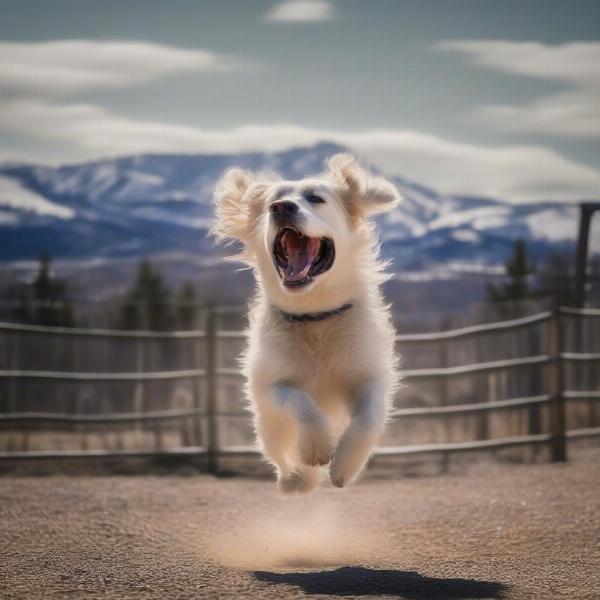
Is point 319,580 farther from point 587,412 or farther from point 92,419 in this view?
point 587,412

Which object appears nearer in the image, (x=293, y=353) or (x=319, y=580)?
(x=319, y=580)

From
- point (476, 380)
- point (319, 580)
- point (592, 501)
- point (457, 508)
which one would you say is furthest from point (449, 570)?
point (476, 380)

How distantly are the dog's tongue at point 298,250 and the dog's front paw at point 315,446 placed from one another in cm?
85

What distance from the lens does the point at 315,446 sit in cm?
499

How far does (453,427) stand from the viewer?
43.3 ft

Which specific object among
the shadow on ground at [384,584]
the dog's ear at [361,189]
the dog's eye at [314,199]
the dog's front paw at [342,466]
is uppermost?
the dog's ear at [361,189]

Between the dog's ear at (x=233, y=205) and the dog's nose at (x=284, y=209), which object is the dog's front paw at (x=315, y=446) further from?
the dog's ear at (x=233, y=205)

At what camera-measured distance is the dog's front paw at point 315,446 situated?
16.3ft

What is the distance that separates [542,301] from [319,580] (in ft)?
34.0

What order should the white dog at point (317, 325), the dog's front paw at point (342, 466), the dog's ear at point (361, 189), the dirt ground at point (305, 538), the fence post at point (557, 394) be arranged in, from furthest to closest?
the fence post at point (557, 394), the dog's ear at point (361, 189), the white dog at point (317, 325), the dog's front paw at point (342, 466), the dirt ground at point (305, 538)

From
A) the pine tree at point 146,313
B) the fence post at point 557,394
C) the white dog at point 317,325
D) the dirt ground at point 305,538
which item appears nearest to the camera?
the dirt ground at point 305,538

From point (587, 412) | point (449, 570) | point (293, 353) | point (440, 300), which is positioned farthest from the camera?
point (440, 300)

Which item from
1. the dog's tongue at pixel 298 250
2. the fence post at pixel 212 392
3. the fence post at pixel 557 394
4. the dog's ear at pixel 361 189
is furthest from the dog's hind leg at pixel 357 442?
the fence post at pixel 557 394

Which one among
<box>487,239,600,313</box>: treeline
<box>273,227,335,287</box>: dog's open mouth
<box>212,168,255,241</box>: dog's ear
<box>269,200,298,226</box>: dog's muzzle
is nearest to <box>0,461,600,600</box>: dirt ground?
<box>273,227,335,287</box>: dog's open mouth
